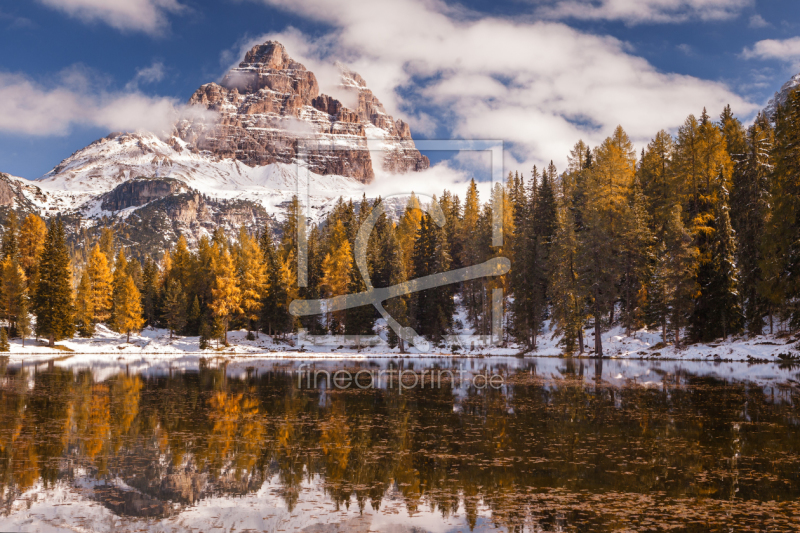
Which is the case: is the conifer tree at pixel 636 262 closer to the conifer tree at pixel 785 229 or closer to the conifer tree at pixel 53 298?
the conifer tree at pixel 785 229

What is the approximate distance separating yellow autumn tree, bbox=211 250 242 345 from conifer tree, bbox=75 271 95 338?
1833 cm

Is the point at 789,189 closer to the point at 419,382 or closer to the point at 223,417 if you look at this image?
the point at 419,382

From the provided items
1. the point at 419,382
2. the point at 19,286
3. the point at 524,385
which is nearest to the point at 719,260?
the point at 524,385

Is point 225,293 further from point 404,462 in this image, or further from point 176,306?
point 404,462

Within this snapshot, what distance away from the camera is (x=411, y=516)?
31.9 feet

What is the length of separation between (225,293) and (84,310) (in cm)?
2040

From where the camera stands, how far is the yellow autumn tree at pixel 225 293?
68.5m

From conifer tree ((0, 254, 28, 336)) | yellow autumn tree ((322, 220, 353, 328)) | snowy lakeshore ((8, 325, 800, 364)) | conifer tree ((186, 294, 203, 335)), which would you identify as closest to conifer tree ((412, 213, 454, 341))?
snowy lakeshore ((8, 325, 800, 364))

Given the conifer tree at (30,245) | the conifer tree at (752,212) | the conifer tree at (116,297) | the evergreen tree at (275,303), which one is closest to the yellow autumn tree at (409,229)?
the evergreen tree at (275,303)

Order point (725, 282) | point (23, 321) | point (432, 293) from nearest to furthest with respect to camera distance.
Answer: point (725, 282) → point (23, 321) → point (432, 293)

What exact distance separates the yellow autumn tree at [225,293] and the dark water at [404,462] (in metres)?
42.6

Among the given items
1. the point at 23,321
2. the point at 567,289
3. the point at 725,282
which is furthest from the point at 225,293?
the point at 725,282

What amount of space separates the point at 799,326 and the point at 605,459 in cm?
3272

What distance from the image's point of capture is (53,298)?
6388 centimetres
